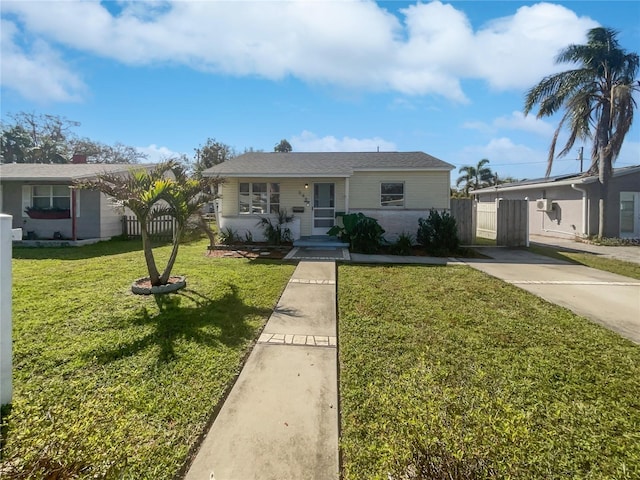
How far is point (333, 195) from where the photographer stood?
13062 millimetres

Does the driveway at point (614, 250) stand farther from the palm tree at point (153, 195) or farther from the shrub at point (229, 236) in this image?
the shrub at point (229, 236)

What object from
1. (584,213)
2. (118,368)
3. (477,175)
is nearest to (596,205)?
(584,213)

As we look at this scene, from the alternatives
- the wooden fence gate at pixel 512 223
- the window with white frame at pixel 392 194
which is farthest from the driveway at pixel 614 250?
the window with white frame at pixel 392 194

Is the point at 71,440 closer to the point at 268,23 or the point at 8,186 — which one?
the point at 268,23

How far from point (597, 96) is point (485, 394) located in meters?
17.0

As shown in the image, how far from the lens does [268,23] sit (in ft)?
26.8

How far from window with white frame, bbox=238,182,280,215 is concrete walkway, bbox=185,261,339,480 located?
915cm

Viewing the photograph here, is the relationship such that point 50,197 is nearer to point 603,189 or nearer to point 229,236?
point 229,236

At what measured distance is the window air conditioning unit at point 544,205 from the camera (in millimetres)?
17125

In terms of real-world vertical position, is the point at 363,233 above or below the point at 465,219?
below

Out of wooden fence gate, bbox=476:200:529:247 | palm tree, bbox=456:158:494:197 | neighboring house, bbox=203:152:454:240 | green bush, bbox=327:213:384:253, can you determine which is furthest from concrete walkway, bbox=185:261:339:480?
palm tree, bbox=456:158:494:197

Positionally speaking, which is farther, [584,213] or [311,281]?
[584,213]

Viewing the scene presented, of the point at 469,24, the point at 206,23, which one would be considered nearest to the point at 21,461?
the point at 206,23

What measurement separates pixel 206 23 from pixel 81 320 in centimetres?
755
